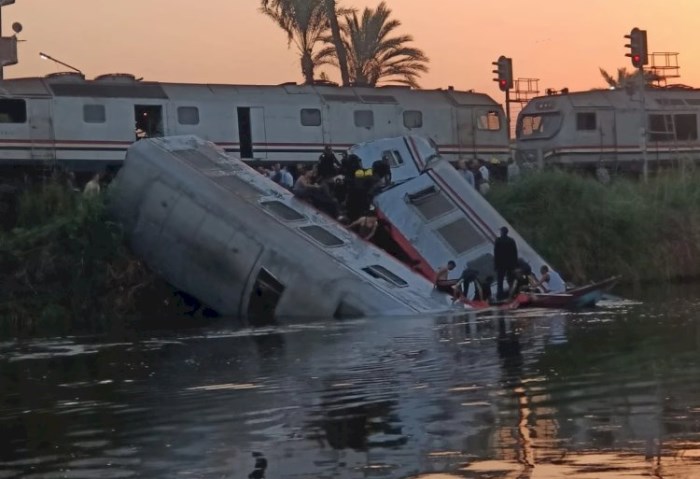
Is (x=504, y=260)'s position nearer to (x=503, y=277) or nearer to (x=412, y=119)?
(x=503, y=277)

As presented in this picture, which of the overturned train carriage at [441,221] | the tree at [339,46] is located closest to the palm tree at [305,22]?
the tree at [339,46]

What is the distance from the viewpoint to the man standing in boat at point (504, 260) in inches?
1128

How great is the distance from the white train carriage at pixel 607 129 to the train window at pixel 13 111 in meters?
17.6

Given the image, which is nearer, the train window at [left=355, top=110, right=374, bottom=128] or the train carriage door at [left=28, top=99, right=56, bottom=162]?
the train carriage door at [left=28, top=99, right=56, bottom=162]

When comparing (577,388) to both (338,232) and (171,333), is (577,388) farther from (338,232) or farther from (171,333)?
(338,232)

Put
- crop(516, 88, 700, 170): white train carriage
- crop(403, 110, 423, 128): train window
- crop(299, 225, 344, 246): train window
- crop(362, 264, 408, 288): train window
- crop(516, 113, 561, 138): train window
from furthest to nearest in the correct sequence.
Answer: crop(516, 113, 561, 138): train window → crop(516, 88, 700, 170): white train carriage → crop(403, 110, 423, 128): train window → crop(299, 225, 344, 246): train window → crop(362, 264, 408, 288): train window

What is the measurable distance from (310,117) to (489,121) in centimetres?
674

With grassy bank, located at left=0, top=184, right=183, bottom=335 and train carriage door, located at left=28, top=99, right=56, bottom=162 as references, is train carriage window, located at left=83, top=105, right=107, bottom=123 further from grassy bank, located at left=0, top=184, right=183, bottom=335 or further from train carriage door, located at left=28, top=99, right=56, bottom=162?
grassy bank, located at left=0, top=184, right=183, bottom=335

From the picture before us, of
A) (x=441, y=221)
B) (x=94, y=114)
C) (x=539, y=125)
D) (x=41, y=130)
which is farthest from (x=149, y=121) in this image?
(x=539, y=125)

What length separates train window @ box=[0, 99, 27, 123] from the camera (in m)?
39.4

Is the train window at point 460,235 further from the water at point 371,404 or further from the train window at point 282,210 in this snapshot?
the water at point 371,404

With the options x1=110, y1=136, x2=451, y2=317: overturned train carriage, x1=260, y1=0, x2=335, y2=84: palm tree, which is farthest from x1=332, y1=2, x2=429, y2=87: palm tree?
x1=110, y1=136, x2=451, y2=317: overturned train carriage

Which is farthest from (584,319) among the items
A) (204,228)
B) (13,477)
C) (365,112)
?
(365,112)

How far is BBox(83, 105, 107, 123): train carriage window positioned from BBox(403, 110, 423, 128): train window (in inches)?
393
